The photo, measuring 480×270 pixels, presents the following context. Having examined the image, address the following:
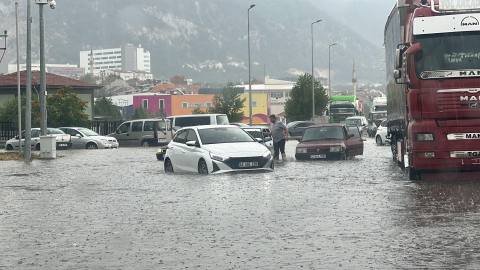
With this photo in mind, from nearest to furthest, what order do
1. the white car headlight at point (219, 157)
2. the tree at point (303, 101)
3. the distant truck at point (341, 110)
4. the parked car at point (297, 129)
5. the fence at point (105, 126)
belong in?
the white car headlight at point (219, 157)
the fence at point (105, 126)
the parked car at point (297, 129)
the distant truck at point (341, 110)
the tree at point (303, 101)

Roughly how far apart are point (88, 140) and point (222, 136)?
2233cm

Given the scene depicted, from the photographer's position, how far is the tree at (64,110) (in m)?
49.7

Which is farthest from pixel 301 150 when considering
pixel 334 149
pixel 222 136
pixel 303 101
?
pixel 303 101

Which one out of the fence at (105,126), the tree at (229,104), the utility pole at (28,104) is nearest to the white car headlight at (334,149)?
the utility pole at (28,104)

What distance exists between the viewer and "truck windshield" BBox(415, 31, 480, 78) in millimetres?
15000

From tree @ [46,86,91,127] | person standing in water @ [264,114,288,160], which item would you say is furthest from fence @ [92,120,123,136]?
person standing in water @ [264,114,288,160]

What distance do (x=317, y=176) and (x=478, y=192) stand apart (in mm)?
5534

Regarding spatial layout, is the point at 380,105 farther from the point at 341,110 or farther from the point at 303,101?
the point at 303,101

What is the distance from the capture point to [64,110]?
164 feet

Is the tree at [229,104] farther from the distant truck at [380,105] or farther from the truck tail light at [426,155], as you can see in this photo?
the truck tail light at [426,155]

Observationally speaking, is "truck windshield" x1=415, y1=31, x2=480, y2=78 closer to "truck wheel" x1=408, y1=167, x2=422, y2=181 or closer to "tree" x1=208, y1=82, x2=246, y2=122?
"truck wheel" x1=408, y1=167, x2=422, y2=181

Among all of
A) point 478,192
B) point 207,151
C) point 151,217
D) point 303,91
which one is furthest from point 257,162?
point 303,91

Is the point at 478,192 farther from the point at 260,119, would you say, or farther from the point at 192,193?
the point at 260,119

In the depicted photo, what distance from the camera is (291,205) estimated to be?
39.8 feet
